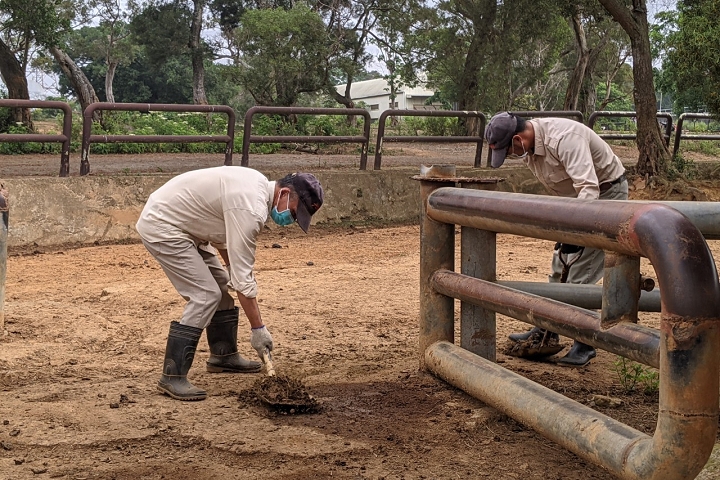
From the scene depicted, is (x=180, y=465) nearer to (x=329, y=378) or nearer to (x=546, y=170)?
(x=329, y=378)

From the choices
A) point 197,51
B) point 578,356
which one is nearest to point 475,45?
point 197,51

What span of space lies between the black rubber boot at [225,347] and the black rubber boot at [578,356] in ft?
6.11

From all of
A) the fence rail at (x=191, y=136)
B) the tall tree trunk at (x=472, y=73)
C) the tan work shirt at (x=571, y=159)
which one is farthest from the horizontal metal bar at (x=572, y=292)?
the tall tree trunk at (x=472, y=73)

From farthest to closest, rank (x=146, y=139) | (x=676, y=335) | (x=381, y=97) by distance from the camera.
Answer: (x=381, y=97) < (x=146, y=139) < (x=676, y=335)

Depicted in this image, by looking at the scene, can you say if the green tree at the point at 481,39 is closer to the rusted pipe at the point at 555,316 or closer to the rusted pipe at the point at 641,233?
the rusted pipe at the point at 555,316

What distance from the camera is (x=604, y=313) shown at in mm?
2949

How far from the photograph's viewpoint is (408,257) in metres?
9.34

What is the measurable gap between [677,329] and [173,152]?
13227 mm

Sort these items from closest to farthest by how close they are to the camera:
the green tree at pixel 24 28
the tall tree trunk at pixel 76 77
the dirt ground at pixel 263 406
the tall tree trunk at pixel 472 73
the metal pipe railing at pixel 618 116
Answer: the dirt ground at pixel 263 406, the metal pipe railing at pixel 618 116, the green tree at pixel 24 28, the tall tree trunk at pixel 76 77, the tall tree trunk at pixel 472 73

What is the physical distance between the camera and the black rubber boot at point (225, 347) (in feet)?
16.7

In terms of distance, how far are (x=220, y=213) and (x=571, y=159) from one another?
2.12 metres

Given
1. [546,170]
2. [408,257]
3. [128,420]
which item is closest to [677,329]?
[128,420]

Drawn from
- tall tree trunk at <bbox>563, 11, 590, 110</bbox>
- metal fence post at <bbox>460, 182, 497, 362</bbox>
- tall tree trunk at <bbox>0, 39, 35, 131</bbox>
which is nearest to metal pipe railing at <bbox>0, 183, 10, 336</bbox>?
metal fence post at <bbox>460, 182, 497, 362</bbox>

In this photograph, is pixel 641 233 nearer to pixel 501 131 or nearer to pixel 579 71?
pixel 501 131
